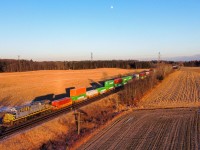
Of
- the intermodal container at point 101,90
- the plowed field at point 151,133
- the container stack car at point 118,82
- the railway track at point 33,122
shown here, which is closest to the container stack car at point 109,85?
the intermodal container at point 101,90

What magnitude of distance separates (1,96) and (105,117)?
30.3m

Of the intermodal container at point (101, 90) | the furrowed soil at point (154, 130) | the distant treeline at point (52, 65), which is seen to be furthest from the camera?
the distant treeline at point (52, 65)

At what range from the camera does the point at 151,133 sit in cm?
2572

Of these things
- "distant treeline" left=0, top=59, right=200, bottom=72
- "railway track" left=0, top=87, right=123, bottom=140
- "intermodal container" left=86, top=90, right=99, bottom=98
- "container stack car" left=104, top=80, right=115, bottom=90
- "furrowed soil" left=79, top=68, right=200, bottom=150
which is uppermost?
"distant treeline" left=0, top=59, right=200, bottom=72

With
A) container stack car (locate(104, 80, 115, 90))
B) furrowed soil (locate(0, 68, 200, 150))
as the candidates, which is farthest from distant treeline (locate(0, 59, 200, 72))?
furrowed soil (locate(0, 68, 200, 150))

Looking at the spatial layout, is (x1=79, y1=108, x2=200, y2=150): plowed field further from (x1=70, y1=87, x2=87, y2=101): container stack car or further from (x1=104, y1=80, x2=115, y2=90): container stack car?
(x1=104, y1=80, x2=115, y2=90): container stack car

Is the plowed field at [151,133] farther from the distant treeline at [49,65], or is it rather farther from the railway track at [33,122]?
the distant treeline at [49,65]

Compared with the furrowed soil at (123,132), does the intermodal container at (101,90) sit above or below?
above

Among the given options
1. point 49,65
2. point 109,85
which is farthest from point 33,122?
point 49,65

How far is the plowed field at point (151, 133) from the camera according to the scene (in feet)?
72.5

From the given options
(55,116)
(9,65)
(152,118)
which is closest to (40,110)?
(55,116)

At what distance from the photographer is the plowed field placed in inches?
870

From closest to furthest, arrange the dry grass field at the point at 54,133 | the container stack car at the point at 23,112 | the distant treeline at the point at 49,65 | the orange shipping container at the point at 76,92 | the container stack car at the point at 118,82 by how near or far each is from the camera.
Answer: the dry grass field at the point at 54,133 → the container stack car at the point at 23,112 → the orange shipping container at the point at 76,92 → the container stack car at the point at 118,82 → the distant treeline at the point at 49,65

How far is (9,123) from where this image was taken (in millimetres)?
27000
